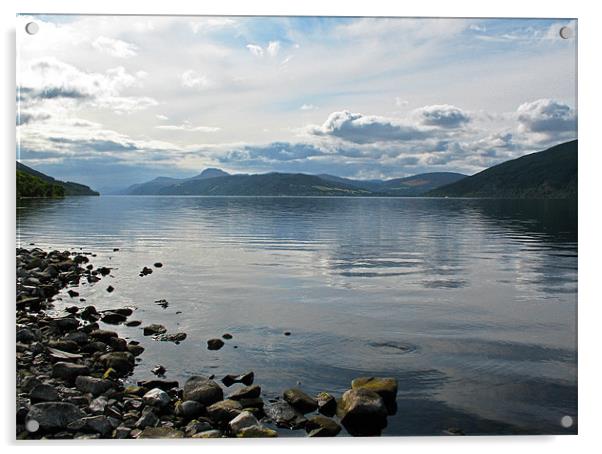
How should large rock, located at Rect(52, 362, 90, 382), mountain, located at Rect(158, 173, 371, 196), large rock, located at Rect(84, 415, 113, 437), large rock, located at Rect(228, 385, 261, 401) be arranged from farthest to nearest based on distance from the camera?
mountain, located at Rect(158, 173, 371, 196)
large rock, located at Rect(52, 362, 90, 382)
large rock, located at Rect(228, 385, 261, 401)
large rock, located at Rect(84, 415, 113, 437)

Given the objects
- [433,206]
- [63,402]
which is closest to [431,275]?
[433,206]

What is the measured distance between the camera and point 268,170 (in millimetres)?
8406

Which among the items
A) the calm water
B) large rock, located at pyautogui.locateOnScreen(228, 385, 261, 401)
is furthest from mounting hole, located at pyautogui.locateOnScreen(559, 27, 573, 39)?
large rock, located at pyautogui.locateOnScreen(228, 385, 261, 401)

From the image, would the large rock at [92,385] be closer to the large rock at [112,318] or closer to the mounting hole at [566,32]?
the large rock at [112,318]

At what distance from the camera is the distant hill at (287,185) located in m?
8.69

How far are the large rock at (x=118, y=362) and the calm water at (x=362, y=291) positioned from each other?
28 cm

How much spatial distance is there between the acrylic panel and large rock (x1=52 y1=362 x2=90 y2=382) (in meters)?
0.03

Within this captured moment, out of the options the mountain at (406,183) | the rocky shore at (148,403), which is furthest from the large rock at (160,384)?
the mountain at (406,183)

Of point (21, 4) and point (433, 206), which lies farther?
point (433, 206)

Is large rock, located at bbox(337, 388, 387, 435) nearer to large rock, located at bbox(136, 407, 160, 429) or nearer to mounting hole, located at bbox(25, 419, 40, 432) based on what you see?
large rock, located at bbox(136, 407, 160, 429)

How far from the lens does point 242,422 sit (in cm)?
627

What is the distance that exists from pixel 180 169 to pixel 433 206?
4806 mm

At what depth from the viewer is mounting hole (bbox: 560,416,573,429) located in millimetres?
6780
